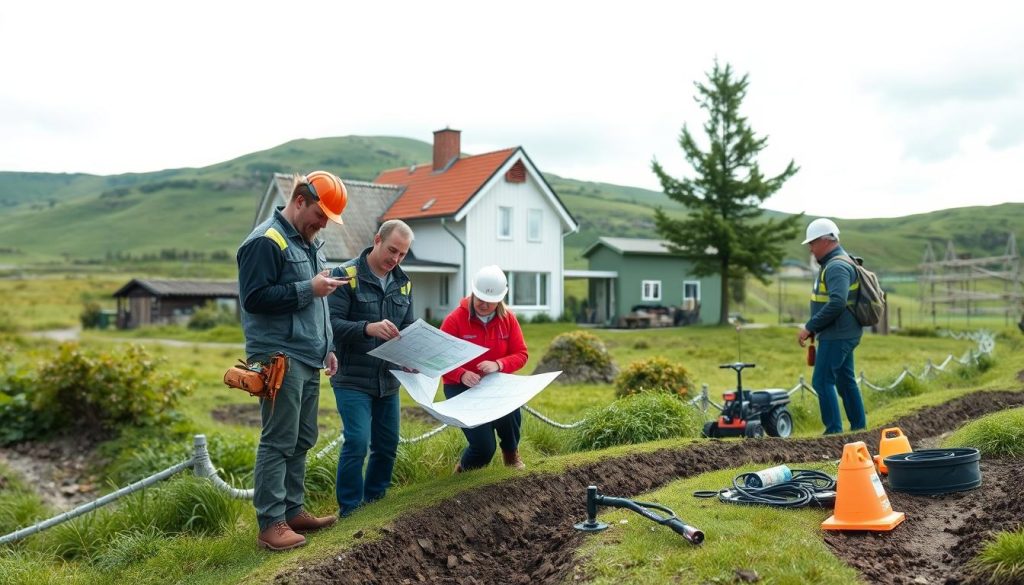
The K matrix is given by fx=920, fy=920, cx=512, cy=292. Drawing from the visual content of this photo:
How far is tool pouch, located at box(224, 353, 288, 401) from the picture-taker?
16.6 feet

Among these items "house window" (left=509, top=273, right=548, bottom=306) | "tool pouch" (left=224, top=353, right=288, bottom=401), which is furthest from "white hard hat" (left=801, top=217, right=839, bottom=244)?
"house window" (left=509, top=273, right=548, bottom=306)

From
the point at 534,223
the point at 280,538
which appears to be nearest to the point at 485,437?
the point at 280,538

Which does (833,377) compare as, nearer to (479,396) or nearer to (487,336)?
(487,336)

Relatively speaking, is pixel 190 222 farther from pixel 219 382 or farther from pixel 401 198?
pixel 219 382

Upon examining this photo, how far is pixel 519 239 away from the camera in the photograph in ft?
116

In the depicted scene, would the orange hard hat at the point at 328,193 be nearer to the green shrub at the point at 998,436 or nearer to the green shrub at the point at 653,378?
the green shrub at the point at 998,436

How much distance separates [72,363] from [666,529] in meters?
9.29

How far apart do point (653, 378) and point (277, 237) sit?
733 centimetres

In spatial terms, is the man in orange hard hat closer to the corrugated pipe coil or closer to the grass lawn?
the grass lawn

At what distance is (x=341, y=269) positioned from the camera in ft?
20.3

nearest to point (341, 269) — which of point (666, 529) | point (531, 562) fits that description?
point (531, 562)

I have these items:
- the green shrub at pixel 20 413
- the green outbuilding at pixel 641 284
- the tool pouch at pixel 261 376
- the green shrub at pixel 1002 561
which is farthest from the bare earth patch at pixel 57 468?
the green outbuilding at pixel 641 284

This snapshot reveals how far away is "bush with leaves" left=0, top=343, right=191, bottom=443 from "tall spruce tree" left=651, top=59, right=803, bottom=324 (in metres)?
24.1

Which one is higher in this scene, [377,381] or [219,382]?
[377,381]
